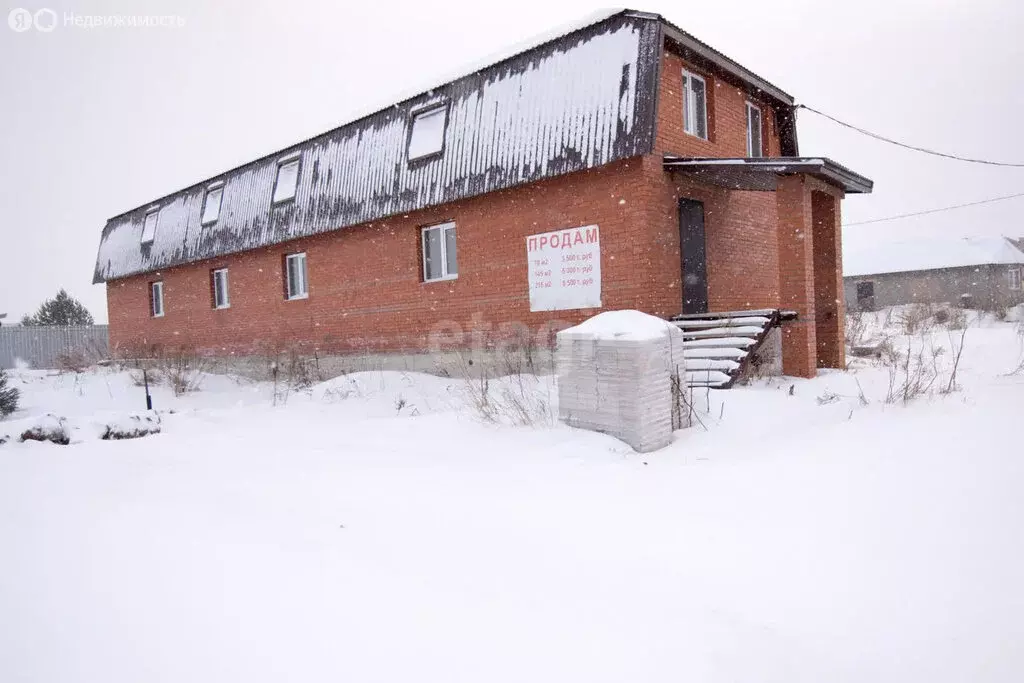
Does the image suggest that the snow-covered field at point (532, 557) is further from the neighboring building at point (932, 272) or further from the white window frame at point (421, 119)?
the neighboring building at point (932, 272)

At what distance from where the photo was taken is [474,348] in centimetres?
1075

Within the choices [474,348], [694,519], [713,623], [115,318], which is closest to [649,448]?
[694,519]

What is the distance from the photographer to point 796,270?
8.73 meters

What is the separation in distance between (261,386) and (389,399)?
6029 mm

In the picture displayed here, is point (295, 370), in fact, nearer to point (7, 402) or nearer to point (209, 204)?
point (7, 402)

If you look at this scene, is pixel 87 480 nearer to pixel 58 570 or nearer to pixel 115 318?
pixel 58 570

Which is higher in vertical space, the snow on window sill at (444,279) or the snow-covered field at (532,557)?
the snow on window sill at (444,279)

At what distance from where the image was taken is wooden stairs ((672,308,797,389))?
691 centimetres

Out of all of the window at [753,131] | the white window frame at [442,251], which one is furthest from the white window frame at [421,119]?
the window at [753,131]

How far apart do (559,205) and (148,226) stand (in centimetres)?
1602

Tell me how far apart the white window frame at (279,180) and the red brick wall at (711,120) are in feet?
29.4

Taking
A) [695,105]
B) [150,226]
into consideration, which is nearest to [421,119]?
[695,105]

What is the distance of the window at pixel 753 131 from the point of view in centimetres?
1142

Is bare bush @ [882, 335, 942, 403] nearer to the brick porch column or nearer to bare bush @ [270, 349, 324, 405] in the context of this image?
the brick porch column
